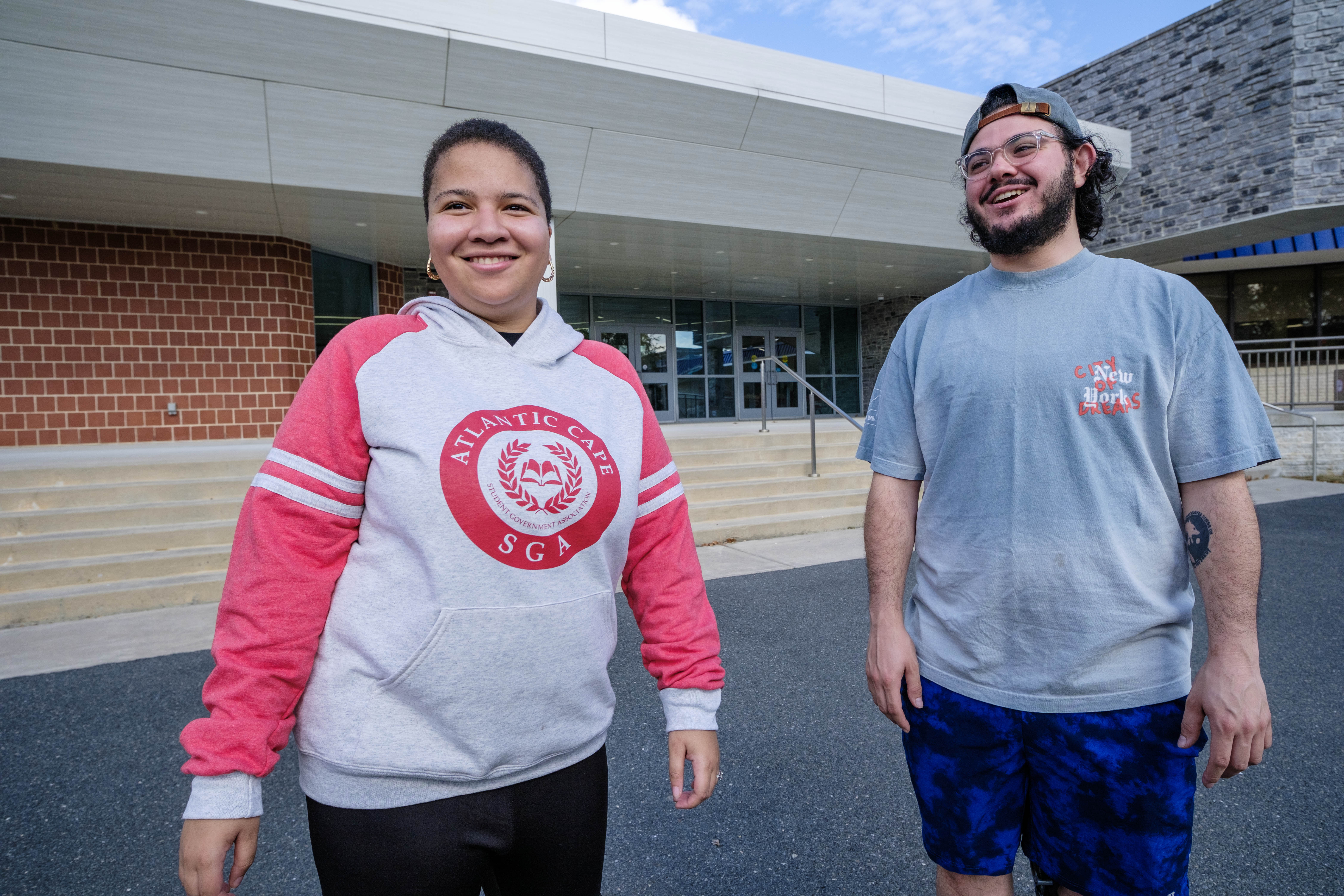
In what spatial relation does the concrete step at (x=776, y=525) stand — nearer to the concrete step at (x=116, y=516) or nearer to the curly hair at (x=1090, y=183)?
the concrete step at (x=116, y=516)

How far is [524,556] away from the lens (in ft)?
3.47

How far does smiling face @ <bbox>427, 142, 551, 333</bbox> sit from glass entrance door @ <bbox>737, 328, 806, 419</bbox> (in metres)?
16.8

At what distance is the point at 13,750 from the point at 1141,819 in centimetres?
393

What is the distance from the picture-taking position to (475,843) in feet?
3.52

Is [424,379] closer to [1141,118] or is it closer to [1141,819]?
[1141,819]

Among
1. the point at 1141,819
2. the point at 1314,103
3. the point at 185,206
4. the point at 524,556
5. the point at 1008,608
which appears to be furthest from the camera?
the point at 1314,103

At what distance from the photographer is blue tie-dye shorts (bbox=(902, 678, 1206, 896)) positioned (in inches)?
51.8

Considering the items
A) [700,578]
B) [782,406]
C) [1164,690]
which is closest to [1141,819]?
[1164,690]

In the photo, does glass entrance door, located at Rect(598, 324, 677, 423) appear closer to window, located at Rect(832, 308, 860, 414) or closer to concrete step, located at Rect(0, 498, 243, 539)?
window, located at Rect(832, 308, 860, 414)

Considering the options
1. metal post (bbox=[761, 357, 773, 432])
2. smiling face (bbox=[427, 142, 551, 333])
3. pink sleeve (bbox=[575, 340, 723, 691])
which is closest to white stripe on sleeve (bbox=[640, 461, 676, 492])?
pink sleeve (bbox=[575, 340, 723, 691])

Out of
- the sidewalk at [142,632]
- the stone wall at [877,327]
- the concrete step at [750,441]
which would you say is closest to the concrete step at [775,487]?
the concrete step at [750,441]

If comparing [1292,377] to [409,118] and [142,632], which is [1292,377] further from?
[142,632]

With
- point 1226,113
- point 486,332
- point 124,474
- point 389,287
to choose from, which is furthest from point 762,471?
point 1226,113

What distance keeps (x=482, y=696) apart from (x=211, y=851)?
15.2 inches
